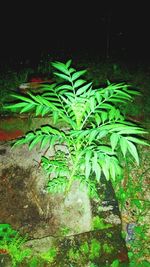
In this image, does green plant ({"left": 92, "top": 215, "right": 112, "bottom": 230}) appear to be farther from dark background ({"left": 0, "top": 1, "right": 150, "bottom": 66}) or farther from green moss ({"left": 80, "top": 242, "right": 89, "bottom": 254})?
dark background ({"left": 0, "top": 1, "right": 150, "bottom": 66})

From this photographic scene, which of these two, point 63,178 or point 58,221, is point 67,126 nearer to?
point 63,178

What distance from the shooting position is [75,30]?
7.66 m

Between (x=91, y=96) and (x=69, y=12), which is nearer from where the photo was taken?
(x=91, y=96)

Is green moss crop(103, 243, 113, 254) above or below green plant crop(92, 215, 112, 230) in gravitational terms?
below

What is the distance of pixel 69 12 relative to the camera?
27.1 feet

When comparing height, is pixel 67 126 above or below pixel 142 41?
below

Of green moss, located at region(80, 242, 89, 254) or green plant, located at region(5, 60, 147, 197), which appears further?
green moss, located at region(80, 242, 89, 254)

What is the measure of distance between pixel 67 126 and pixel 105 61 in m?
2.68

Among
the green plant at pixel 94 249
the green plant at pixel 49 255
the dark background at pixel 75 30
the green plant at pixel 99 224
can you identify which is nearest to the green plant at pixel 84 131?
the green plant at pixel 99 224

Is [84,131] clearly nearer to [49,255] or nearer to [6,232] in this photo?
[49,255]

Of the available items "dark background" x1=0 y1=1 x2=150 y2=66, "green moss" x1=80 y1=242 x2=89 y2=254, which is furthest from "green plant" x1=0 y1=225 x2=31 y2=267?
"dark background" x1=0 y1=1 x2=150 y2=66

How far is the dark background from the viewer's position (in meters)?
6.64

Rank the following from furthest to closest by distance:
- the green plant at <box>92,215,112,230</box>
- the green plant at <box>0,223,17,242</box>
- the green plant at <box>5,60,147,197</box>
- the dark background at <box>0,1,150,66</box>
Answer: the dark background at <box>0,1,150,66</box> < the green plant at <box>92,215,112,230</box> < the green plant at <box>0,223,17,242</box> < the green plant at <box>5,60,147,197</box>

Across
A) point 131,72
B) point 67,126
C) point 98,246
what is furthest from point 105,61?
point 98,246
